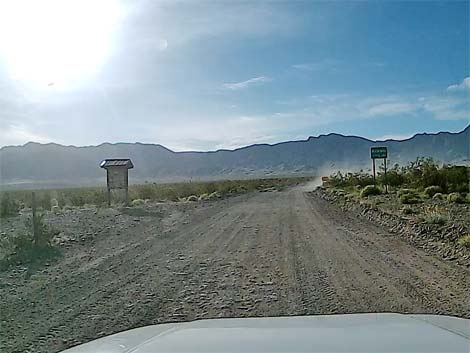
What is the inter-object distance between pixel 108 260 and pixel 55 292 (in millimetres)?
3645

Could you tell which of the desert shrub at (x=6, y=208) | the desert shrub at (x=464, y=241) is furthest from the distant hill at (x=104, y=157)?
the desert shrub at (x=464, y=241)

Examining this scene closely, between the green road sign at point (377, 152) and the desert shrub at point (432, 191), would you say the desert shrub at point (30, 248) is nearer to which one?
the desert shrub at point (432, 191)

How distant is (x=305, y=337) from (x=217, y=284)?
290 inches

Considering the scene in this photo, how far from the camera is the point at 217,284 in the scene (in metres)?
10.9

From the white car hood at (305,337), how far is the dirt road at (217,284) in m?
3.82

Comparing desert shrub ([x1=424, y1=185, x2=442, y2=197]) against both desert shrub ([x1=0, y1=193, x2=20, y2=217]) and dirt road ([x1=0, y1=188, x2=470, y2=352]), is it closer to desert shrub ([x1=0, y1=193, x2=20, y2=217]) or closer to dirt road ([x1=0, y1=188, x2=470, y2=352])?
dirt road ([x1=0, y1=188, x2=470, y2=352])

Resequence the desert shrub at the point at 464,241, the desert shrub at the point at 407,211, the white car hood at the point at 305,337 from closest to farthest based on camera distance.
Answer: the white car hood at the point at 305,337
the desert shrub at the point at 464,241
the desert shrub at the point at 407,211

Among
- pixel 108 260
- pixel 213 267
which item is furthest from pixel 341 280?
pixel 108 260

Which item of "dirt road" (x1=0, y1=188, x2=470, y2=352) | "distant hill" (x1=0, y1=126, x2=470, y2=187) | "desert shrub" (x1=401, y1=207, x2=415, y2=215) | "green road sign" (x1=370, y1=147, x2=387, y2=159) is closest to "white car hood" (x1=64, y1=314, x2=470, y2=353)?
"dirt road" (x1=0, y1=188, x2=470, y2=352)

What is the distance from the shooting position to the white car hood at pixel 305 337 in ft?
10.9

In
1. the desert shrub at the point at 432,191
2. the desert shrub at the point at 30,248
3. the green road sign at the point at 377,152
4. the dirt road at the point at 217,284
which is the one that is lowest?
the dirt road at the point at 217,284

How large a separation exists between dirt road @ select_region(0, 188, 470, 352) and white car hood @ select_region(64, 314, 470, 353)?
3.82m

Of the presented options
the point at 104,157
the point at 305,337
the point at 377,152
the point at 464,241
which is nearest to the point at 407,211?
the point at 464,241

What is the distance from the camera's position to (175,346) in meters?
3.52
